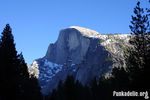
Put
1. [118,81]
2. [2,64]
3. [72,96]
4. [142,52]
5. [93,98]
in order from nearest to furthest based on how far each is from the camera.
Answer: [2,64]
[142,52]
[118,81]
[72,96]
[93,98]

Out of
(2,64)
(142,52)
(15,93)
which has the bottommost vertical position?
(15,93)

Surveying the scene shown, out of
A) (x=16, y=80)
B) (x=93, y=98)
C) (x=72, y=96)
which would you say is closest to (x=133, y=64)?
(x=16, y=80)

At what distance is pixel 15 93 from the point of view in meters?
31.0

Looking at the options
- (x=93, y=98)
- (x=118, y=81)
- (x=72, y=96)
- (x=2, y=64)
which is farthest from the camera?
(x=93, y=98)

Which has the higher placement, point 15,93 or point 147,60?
point 147,60

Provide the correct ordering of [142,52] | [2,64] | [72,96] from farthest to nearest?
1. [72,96]
2. [142,52]
3. [2,64]

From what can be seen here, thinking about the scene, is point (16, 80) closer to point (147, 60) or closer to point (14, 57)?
point (14, 57)

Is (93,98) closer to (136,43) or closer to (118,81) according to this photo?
(118,81)

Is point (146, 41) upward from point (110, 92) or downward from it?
upward

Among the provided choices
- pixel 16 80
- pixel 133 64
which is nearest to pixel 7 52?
pixel 16 80

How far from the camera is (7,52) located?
104 feet

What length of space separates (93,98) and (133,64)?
153ft

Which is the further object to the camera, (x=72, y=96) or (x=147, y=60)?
(x=72, y=96)

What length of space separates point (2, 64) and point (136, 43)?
1820 centimetres
